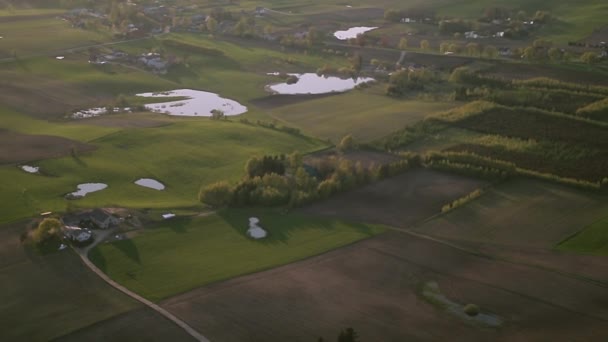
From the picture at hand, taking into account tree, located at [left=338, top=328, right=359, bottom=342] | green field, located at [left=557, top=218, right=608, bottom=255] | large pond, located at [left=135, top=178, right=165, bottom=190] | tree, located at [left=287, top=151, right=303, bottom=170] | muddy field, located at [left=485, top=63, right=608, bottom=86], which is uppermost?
muddy field, located at [left=485, top=63, right=608, bottom=86]

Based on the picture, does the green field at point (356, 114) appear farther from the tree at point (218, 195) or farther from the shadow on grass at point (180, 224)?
the shadow on grass at point (180, 224)

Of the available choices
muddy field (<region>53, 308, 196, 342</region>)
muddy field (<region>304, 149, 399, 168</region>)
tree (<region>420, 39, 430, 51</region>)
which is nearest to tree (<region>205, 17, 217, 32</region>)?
tree (<region>420, 39, 430, 51</region>)

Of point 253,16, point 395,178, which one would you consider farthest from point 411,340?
point 253,16

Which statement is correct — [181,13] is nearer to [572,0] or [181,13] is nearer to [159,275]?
[572,0]

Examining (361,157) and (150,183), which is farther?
(361,157)

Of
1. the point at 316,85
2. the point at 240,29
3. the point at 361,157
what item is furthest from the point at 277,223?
the point at 240,29

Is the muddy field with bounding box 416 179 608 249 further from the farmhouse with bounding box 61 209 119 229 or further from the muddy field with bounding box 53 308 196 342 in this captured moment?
the farmhouse with bounding box 61 209 119 229

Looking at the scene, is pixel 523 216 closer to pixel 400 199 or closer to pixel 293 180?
pixel 400 199
